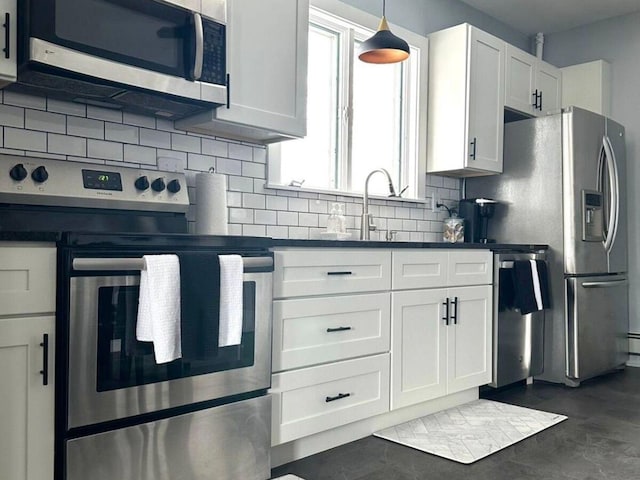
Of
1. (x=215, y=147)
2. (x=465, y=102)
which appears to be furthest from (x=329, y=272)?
(x=465, y=102)

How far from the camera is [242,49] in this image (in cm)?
260

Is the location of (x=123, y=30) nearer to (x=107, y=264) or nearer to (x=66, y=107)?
(x=66, y=107)

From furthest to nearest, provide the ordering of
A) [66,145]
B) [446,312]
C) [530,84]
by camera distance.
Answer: [530,84] → [446,312] → [66,145]

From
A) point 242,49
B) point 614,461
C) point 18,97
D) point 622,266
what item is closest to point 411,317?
point 614,461

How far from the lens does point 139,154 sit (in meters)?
2.62

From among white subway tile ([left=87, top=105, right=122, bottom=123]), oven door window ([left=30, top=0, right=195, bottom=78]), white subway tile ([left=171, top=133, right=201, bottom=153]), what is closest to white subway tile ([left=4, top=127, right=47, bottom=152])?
white subway tile ([left=87, top=105, right=122, bottom=123])

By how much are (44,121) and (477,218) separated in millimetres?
2912

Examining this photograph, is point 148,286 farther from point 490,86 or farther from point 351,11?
point 490,86

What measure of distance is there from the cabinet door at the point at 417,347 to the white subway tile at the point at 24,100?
67.6 inches

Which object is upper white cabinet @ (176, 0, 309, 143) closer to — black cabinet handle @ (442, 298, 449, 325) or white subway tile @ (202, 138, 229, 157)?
white subway tile @ (202, 138, 229, 157)

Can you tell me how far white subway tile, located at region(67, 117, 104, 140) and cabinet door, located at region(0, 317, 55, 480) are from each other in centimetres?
99

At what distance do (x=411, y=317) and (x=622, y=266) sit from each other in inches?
91.8

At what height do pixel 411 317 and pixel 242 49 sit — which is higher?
pixel 242 49

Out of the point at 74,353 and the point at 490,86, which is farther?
the point at 490,86
